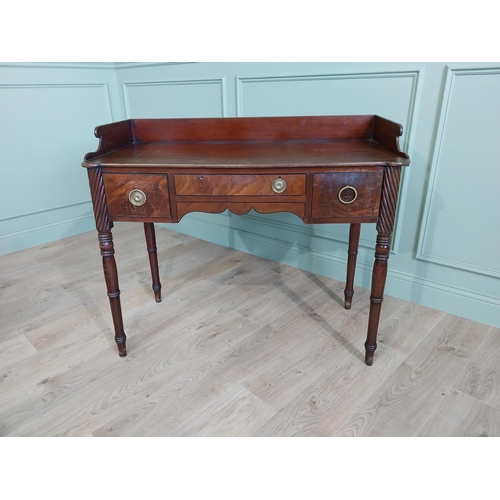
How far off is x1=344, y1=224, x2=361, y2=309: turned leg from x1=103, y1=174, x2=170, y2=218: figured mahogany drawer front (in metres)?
0.91

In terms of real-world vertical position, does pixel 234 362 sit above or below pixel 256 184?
below

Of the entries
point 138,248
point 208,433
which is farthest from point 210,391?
point 138,248

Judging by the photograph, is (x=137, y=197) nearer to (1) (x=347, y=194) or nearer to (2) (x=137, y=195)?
(2) (x=137, y=195)

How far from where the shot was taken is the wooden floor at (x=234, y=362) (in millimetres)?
1380

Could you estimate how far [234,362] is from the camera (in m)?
A: 1.67

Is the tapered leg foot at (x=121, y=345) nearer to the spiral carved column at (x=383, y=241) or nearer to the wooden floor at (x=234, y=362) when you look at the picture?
the wooden floor at (x=234, y=362)

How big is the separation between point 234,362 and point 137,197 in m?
0.78

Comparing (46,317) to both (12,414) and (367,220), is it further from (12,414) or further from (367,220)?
(367,220)

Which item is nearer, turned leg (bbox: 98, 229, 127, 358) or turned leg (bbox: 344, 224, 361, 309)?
turned leg (bbox: 98, 229, 127, 358)

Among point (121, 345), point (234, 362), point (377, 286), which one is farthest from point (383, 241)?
point (121, 345)

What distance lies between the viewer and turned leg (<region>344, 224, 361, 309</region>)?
1.91 metres

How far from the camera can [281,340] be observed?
1.80 m

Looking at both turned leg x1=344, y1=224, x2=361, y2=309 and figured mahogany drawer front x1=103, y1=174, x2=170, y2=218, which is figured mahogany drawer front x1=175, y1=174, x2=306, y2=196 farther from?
turned leg x1=344, y1=224, x2=361, y2=309

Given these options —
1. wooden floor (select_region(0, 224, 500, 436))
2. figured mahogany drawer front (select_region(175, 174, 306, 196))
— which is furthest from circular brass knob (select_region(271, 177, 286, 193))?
wooden floor (select_region(0, 224, 500, 436))
